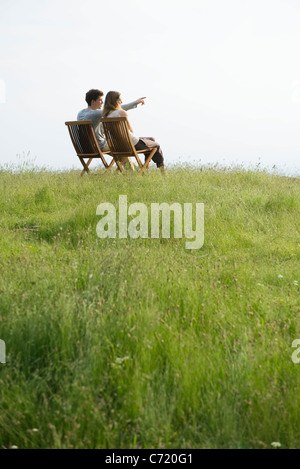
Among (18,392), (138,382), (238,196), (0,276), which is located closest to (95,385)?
(138,382)

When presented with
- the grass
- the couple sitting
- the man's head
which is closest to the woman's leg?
the couple sitting

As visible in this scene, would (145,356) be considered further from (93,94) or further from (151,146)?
(93,94)

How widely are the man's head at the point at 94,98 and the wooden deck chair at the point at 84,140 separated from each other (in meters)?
0.75

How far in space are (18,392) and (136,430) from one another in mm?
609

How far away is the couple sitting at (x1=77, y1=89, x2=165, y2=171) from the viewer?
9406 millimetres

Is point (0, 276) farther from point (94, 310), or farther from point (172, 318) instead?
point (172, 318)

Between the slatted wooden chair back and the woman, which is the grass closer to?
the slatted wooden chair back

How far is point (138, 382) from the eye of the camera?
2508 mm

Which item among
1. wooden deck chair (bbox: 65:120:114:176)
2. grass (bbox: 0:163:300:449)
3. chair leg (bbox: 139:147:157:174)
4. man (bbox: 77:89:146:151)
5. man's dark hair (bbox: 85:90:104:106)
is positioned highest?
man's dark hair (bbox: 85:90:104:106)

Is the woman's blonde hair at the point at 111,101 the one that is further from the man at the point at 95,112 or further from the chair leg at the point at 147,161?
the chair leg at the point at 147,161

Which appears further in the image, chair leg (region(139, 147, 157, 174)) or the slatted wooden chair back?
chair leg (region(139, 147, 157, 174))

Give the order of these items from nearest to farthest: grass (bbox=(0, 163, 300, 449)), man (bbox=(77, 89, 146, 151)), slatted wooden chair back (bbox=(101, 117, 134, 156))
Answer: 1. grass (bbox=(0, 163, 300, 449))
2. slatted wooden chair back (bbox=(101, 117, 134, 156))
3. man (bbox=(77, 89, 146, 151))

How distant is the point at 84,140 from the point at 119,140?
87cm

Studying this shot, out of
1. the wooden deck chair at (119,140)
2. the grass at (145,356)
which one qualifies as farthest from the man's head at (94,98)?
the grass at (145,356)
